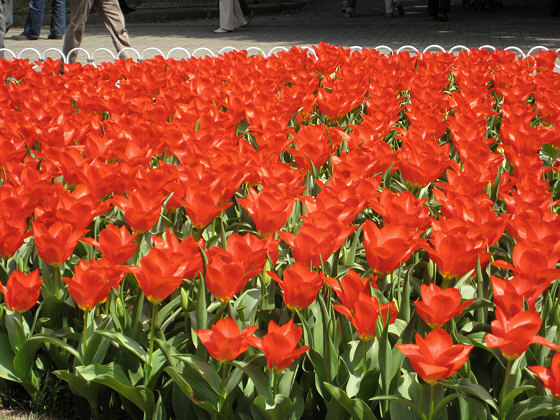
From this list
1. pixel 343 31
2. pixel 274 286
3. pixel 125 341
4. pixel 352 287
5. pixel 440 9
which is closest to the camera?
pixel 352 287

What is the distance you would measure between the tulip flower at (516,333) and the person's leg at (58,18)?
14.0 meters

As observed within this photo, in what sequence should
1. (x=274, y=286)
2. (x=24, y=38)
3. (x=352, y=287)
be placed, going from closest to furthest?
(x=352, y=287) < (x=274, y=286) < (x=24, y=38)

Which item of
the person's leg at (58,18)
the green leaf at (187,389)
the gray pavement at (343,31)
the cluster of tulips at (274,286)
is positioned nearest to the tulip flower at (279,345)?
the cluster of tulips at (274,286)

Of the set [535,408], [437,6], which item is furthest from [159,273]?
[437,6]

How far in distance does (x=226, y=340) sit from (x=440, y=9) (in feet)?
58.1

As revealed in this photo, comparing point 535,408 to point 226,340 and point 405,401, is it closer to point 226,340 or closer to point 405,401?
point 405,401

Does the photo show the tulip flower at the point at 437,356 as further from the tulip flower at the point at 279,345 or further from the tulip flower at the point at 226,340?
the tulip flower at the point at 226,340

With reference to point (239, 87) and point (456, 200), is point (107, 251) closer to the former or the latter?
point (456, 200)

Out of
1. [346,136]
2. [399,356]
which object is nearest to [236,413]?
[399,356]

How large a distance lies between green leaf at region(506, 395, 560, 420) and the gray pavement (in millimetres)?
10558

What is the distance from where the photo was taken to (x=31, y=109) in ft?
11.7

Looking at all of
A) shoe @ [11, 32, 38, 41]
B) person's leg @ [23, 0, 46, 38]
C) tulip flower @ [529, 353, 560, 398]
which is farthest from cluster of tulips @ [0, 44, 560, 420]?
shoe @ [11, 32, 38, 41]

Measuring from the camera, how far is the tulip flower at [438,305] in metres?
1.61

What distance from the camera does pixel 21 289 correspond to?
1847mm
